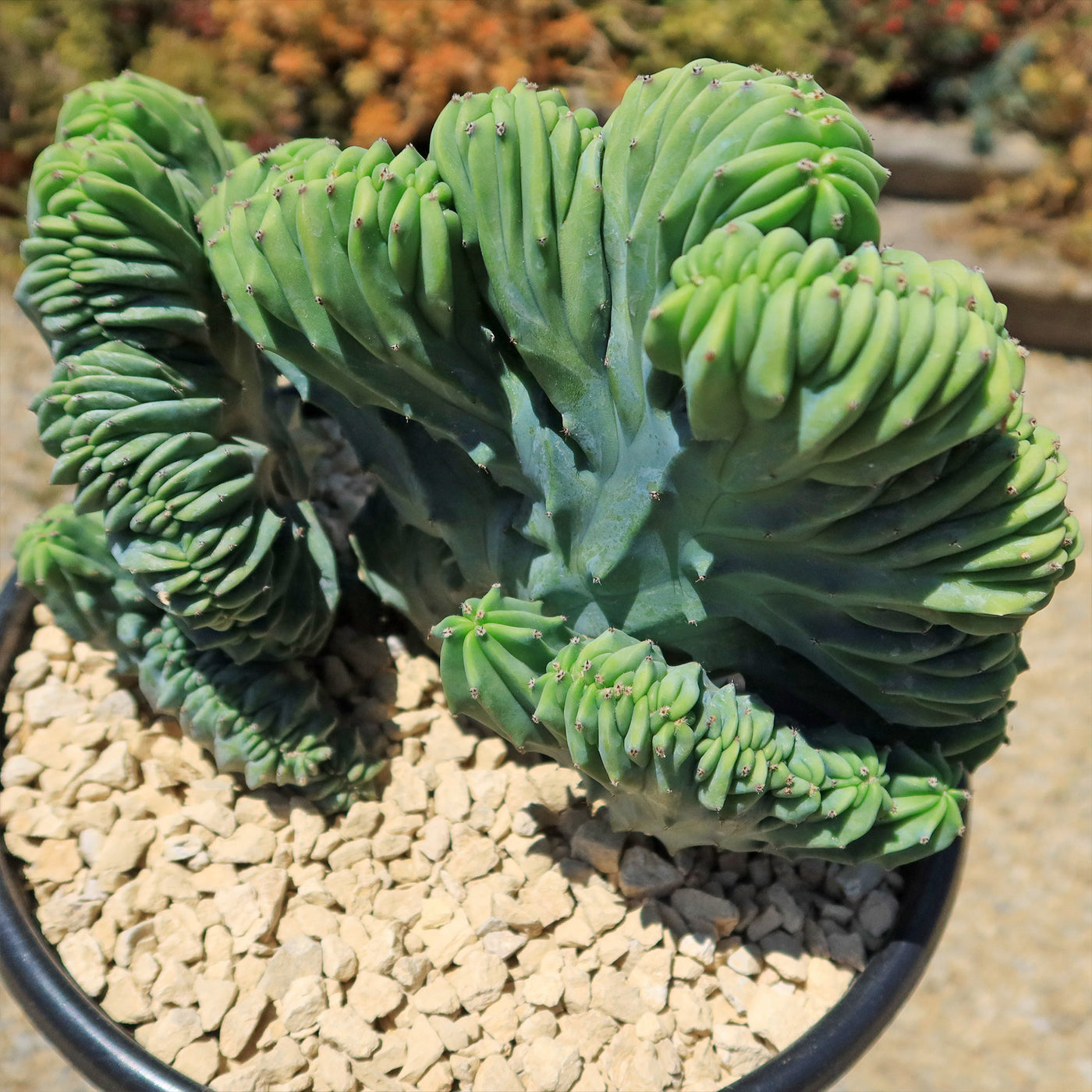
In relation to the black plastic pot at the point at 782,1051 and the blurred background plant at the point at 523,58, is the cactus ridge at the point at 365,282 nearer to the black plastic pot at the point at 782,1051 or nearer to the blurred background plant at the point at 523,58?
the black plastic pot at the point at 782,1051

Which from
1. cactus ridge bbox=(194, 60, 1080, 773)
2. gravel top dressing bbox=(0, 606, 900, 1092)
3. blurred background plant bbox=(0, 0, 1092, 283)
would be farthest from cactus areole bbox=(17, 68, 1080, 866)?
blurred background plant bbox=(0, 0, 1092, 283)

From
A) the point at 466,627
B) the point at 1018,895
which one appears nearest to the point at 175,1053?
the point at 466,627

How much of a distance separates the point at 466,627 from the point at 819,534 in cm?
51

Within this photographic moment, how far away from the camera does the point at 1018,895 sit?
11.4 ft

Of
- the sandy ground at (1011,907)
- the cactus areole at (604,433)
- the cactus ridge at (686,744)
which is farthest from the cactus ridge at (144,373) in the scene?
the sandy ground at (1011,907)

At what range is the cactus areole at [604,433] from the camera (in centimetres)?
129

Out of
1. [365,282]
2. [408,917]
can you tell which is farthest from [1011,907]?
[365,282]

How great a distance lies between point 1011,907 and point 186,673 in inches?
107

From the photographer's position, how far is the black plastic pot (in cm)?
174

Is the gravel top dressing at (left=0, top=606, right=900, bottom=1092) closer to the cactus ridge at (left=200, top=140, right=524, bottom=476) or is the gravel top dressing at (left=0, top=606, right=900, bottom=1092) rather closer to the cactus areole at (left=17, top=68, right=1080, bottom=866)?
the cactus areole at (left=17, top=68, right=1080, bottom=866)

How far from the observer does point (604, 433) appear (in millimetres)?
1613

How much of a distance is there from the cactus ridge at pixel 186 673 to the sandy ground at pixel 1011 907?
1.58 m

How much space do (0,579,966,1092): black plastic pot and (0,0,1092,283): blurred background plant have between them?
10.8ft

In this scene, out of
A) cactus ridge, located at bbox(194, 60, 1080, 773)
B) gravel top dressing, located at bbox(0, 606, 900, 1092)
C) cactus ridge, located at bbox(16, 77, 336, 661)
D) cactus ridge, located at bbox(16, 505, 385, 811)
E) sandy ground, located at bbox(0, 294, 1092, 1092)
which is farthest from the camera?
sandy ground, located at bbox(0, 294, 1092, 1092)
